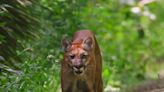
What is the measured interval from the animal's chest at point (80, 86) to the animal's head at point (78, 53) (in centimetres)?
28

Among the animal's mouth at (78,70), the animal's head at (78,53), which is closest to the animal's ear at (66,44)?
the animal's head at (78,53)

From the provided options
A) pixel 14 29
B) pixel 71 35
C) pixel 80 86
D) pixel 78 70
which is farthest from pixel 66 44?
pixel 71 35

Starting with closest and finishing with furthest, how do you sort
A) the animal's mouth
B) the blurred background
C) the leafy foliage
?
the animal's mouth → the blurred background → the leafy foliage

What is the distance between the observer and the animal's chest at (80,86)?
928 centimetres

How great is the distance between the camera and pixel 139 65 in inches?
620

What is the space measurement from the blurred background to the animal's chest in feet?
1.43

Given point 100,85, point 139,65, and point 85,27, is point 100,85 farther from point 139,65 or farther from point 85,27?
point 139,65

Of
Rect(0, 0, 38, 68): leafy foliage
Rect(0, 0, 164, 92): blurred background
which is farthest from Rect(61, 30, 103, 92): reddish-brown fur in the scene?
Rect(0, 0, 38, 68): leafy foliage

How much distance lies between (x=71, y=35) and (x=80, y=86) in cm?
286

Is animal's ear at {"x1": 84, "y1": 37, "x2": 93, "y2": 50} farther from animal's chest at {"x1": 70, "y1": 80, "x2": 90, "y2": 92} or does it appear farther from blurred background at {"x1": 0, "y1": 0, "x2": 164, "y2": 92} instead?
blurred background at {"x1": 0, "y1": 0, "x2": 164, "y2": 92}

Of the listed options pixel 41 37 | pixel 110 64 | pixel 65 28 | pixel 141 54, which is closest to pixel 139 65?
pixel 141 54

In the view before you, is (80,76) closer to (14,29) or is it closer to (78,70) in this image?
(78,70)

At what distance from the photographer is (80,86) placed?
9336 millimetres

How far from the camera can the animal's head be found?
8.94 m
